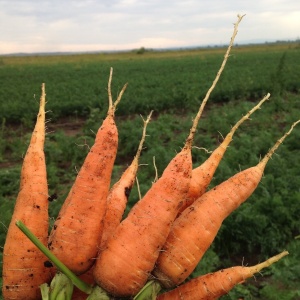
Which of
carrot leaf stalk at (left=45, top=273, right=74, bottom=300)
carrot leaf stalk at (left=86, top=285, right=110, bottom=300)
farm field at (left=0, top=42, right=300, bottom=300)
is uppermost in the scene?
carrot leaf stalk at (left=45, top=273, right=74, bottom=300)

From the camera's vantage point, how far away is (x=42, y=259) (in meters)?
1.75

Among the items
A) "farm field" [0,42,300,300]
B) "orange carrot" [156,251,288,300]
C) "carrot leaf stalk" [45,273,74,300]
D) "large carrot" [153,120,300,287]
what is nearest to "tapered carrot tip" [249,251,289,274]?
"orange carrot" [156,251,288,300]

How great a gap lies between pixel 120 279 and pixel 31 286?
38 centimetres

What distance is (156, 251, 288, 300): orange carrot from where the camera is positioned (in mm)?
1925

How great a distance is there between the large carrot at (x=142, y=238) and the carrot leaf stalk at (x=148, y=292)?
4 cm

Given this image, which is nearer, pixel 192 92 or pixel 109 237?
pixel 109 237

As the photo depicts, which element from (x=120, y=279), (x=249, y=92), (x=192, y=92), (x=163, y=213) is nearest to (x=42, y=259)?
(x=120, y=279)

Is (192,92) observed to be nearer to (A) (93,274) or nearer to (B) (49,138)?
(B) (49,138)

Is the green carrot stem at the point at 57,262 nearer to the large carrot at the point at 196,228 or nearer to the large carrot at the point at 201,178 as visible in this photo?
the large carrot at the point at 196,228

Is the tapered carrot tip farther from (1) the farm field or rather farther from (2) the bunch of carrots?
(1) the farm field

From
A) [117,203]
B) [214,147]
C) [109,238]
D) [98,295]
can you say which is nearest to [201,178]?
[117,203]

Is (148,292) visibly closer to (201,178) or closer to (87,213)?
(87,213)

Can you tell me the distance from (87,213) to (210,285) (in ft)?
2.28

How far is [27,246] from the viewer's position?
176 cm
